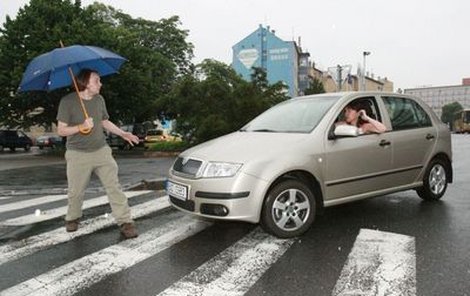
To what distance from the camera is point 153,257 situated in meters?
4.78

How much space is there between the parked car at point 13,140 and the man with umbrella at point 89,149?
113ft

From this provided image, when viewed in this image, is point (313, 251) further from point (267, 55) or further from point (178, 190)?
point (267, 55)

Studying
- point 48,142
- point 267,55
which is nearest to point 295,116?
point 48,142

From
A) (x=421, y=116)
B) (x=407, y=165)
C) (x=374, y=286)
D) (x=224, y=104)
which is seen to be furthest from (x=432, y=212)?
(x=224, y=104)

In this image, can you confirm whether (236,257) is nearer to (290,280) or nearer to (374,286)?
(290,280)

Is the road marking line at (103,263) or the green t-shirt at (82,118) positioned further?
the green t-shirt at (82,118)

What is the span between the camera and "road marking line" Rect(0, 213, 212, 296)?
Result: 13.1ft

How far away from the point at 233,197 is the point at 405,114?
3205 millimetres

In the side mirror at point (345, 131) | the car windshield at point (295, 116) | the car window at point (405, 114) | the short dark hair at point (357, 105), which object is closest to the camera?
the side mirror at point (345, 131)

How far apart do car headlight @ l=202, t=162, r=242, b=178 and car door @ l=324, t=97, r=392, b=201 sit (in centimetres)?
117

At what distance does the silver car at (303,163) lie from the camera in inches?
200

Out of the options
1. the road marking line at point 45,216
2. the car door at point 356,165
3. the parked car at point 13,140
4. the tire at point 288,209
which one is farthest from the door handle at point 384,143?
the parked car at point 13,140

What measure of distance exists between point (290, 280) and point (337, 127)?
2.24 metres

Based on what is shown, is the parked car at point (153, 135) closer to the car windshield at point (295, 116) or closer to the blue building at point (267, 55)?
the car windshield at point (295, 116)
